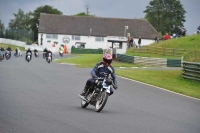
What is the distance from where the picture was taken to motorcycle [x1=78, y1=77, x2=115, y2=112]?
1309cm

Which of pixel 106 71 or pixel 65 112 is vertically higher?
pixel 106 71

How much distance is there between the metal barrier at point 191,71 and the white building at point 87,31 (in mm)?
73532

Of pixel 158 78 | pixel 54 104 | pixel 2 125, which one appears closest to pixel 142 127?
pixel 2 125

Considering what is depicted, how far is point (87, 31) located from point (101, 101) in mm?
93861

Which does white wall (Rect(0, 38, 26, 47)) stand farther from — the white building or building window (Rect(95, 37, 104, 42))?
building window (Rect(95, 37, 104, 42))

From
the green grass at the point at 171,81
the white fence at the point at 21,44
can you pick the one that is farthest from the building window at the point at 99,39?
the green grass at the point at 171,81

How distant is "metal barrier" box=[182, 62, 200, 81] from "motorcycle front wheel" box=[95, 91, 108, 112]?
16.7m

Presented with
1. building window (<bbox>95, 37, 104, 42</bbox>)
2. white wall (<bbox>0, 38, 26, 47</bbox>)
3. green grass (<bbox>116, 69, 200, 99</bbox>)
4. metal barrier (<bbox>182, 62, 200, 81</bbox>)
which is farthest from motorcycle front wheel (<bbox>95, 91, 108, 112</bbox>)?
building window (<bbox>95, 37, 104, 42</bbox>)

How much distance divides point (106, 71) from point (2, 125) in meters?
4.70

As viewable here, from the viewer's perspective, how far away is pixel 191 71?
3059cm

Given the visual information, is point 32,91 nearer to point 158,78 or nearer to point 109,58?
point 109,58

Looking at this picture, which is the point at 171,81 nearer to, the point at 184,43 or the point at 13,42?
the point at 184,43

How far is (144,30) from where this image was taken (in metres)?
106

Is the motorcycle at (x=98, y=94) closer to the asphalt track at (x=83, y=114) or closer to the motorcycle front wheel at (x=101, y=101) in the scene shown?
the motorcycle front wheel at (x=101, y=101)
